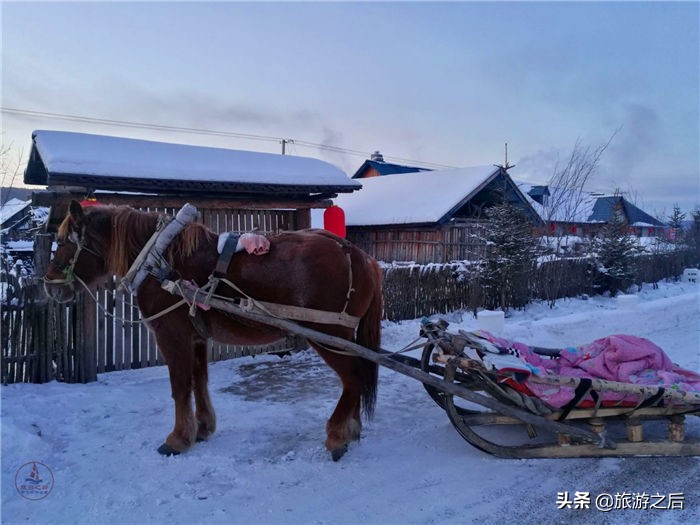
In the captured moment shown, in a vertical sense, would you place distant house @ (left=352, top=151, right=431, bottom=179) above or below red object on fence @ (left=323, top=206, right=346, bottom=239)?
above

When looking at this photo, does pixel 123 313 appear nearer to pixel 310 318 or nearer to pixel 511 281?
pixel 310 318

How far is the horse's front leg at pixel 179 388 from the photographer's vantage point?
12.9ft

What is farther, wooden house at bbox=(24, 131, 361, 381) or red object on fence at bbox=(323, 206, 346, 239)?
red object on fence at bbox=(323, 206, 346, 239)

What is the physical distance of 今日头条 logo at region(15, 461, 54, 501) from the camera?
129 inches

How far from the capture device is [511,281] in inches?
462

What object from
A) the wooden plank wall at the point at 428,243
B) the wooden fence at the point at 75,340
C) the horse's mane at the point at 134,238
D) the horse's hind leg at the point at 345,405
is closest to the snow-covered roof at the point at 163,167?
the wooden fence at the point at 75,340

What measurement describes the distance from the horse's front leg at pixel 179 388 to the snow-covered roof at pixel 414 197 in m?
13.7

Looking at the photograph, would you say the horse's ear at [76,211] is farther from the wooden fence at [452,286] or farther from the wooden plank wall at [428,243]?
the wooden plank wall at [428,243]

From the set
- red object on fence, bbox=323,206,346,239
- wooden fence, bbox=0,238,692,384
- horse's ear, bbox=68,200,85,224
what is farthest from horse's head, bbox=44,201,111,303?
red object on fence, bbox=323,206,346,239

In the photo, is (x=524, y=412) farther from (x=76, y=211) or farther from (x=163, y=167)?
(x=163, y=167)

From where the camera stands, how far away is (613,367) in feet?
13.0

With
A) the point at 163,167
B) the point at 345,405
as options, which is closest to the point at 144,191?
the point at 163,167

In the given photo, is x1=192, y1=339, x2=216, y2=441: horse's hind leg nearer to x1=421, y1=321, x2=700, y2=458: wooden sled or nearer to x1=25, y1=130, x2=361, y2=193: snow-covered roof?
x1=421, y1=321, x2=700, y2=458: wooden sled

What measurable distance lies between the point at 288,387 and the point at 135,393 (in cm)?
169
